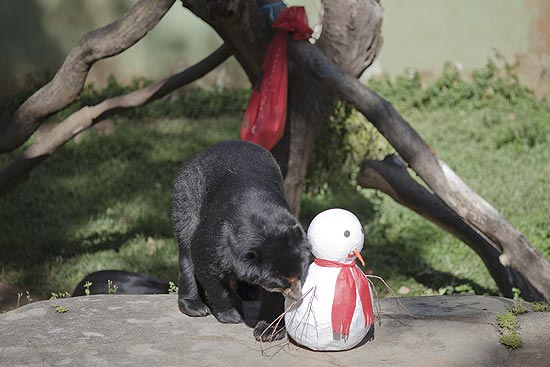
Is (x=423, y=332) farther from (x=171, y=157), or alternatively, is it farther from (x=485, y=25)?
(x=485, y=25)

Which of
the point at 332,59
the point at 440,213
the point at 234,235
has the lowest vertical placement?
the point at 234,235

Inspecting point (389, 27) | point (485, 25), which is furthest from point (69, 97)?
point (485, 25)

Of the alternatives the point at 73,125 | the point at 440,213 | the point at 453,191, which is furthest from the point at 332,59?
the point at 73,125

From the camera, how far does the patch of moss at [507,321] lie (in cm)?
426

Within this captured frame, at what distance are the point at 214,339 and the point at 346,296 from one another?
71 cm

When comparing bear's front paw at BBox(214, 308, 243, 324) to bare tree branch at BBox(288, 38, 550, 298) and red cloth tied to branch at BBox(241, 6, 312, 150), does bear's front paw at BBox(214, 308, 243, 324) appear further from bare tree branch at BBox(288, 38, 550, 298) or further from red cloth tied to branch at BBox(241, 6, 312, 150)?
red cloth tied to branch at BBox(241, 6, 312, 150)

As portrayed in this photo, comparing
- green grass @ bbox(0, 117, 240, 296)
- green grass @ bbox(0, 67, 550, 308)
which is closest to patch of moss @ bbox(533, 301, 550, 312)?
green grass @ bbox(0, 67, 550, 308)

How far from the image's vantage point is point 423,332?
13.9ft

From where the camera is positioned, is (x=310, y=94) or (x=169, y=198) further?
(x=169, y=198)

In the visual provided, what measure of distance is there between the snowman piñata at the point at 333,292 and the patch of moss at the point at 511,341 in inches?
26.2

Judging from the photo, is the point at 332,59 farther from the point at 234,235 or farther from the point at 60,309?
the point at 60,309

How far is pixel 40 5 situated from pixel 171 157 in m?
3.04

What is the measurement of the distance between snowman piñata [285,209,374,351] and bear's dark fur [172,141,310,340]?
0.29 ft

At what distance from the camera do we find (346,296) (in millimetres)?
3881
